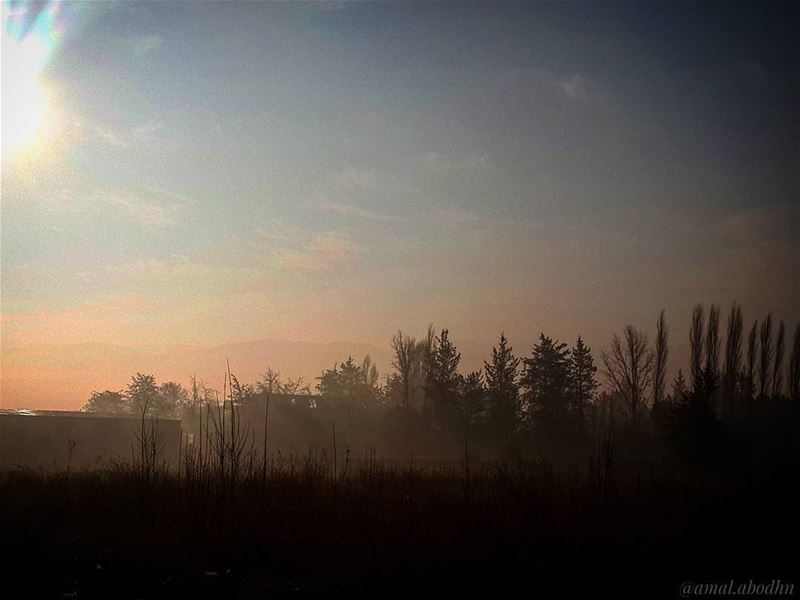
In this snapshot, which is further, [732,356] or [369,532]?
[732,356]

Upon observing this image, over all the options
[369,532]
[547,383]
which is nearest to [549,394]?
[547,383]

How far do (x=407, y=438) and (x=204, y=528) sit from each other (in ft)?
134

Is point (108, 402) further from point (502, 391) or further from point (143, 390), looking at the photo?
point (502, 391)

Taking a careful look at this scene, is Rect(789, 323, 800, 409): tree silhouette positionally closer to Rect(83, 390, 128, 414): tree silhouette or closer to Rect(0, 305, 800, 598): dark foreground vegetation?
Rect(0, 305, 800, 598): dark foreground vegetation

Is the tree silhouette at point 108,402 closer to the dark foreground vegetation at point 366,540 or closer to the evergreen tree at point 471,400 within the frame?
the evergreen tree at point 471,400

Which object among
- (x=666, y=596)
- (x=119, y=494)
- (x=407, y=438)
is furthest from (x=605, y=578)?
(x=407, y=438)

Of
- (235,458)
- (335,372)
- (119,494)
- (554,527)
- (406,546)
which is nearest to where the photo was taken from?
(406,546)

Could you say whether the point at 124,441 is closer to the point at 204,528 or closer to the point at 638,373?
the point at 204,528

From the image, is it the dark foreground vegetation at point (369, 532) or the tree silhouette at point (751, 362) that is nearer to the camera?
the dark foreground vegetation at point (369, 532)

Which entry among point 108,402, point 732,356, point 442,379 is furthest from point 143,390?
point 732,356

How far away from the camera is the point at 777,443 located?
121 feet

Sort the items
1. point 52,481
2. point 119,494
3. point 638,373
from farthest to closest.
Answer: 1. point 638,373
2. point 52,481
3. point 119,494

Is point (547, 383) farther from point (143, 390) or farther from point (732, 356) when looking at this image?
point (143, 390)

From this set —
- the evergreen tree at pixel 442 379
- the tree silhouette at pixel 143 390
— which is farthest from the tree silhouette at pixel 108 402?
the evergreen tree at pixel 442 379
